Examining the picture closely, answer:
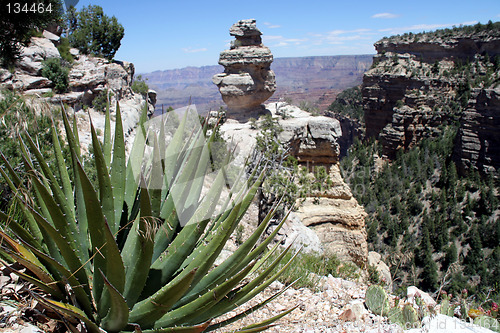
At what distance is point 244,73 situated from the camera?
16484 mm

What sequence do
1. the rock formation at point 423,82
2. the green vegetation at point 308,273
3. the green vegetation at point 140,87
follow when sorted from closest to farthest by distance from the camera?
the green vegetation at point 308,273 < the green vegetation at point 140,87 < the rock formation at point 423,82

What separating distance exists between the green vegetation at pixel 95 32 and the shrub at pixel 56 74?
315cm

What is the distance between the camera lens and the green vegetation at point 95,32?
35.1 ft

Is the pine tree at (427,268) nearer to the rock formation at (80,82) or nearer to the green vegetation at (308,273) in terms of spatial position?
the green vegetation at (308,273)

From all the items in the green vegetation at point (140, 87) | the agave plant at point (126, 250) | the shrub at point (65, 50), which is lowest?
the agave plant at point (126, 250)

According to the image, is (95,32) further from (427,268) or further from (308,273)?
(427,268)

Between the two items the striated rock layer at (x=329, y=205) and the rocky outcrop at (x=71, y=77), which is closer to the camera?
the rocky outcrop at (x=71, y=77)

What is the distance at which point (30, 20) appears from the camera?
4.32 m

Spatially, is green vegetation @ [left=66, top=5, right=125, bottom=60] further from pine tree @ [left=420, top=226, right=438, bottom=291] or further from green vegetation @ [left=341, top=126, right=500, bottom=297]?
pine tree @ [left=420, top=226, right=438, bottom=291]

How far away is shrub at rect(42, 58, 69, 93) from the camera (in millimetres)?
7473

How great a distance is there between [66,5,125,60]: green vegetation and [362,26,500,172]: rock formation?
30.7m

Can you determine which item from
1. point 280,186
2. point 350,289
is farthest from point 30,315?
point 280,186

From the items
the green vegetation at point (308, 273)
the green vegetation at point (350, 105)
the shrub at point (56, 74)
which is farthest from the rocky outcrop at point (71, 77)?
the green vegetation at point (350, 105)

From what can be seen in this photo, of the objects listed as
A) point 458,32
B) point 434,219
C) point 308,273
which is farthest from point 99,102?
point 458,32
